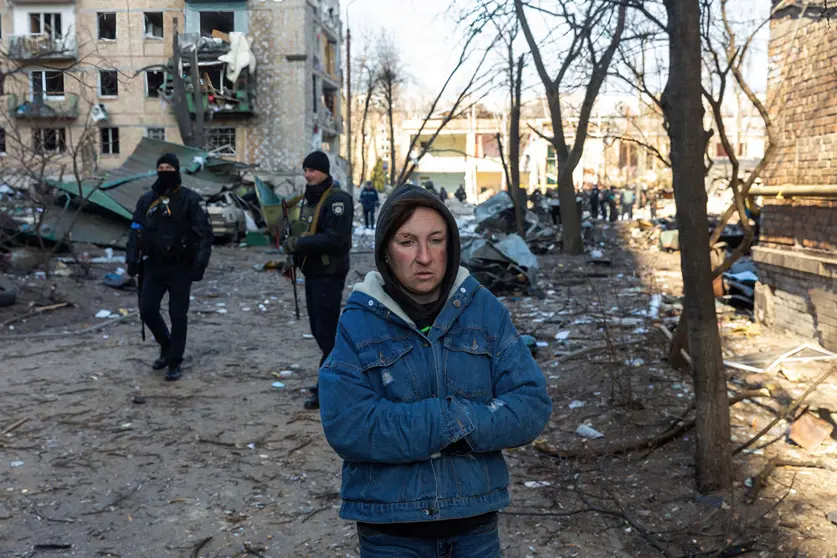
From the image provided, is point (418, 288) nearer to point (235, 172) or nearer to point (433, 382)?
point (433, 382)

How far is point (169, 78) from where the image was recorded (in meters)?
10.8

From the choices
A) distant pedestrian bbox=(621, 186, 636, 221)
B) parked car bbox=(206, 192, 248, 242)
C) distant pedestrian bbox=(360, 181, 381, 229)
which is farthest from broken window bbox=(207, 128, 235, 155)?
distant pedestrian bbox=(621, 186, 636, 221)

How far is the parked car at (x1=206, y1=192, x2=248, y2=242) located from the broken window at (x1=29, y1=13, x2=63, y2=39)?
10.8 m

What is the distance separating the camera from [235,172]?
83.0 ft

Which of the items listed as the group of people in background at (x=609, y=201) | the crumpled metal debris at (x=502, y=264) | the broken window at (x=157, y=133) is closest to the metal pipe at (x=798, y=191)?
the crumpled metal debris at (x=502, y=264)

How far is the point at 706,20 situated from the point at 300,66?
2848 centimetres

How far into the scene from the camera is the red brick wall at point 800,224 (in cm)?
726

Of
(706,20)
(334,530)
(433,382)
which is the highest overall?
(706,20)

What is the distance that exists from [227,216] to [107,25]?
15.8 m

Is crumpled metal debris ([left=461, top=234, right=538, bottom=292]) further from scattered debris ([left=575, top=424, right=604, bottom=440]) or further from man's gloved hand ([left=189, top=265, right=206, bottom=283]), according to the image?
scattered debris ([left=575, top=424, right=604, bottom=440])

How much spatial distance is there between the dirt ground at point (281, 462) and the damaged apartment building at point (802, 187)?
503mm

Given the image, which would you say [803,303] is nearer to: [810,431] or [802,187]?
[802,187]

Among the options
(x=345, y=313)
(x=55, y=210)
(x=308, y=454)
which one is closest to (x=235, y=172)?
(x=55, y=210)

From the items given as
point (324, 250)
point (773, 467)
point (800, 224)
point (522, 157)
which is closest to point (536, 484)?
point (773, 467)
